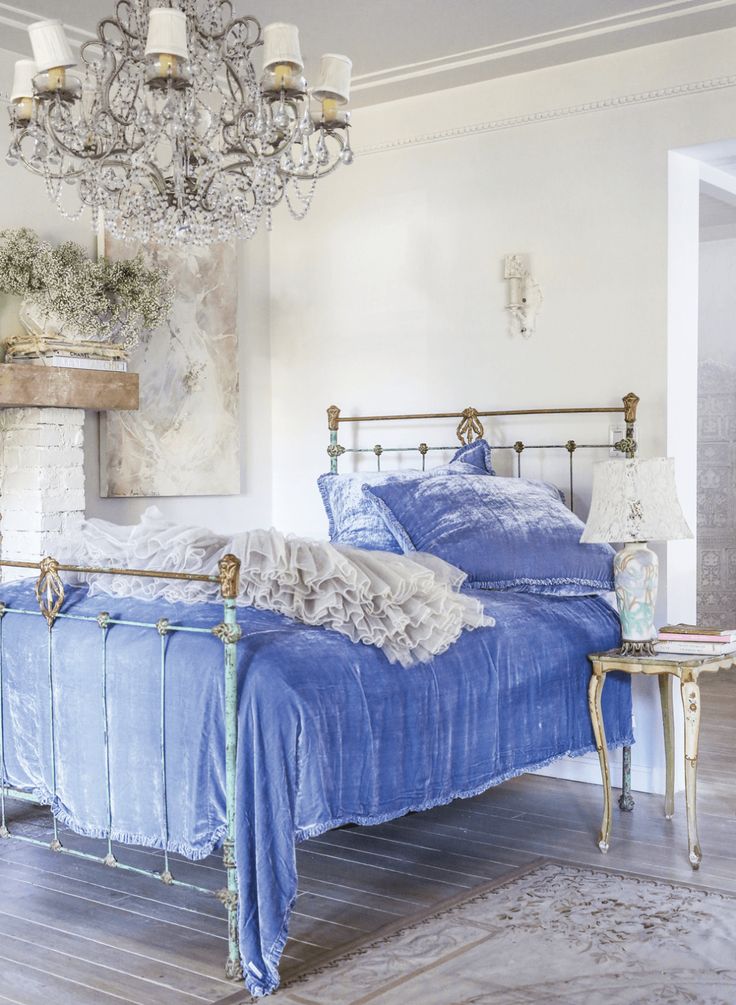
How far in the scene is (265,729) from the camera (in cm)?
251

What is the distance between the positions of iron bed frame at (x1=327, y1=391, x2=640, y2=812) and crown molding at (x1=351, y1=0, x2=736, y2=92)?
130 cm

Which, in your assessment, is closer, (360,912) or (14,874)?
(360,912)

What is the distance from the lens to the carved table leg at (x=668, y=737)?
387 centimetres

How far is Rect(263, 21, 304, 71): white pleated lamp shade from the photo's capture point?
2885 mm

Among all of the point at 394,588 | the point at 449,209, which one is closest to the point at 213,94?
the point at 449,209

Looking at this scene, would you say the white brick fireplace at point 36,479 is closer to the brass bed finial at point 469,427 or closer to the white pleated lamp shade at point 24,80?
the white pleated lamp shade at point 24,80

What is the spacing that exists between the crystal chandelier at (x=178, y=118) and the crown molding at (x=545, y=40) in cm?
138

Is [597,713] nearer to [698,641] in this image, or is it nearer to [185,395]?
[698,641]

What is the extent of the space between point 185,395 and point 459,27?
1.82m

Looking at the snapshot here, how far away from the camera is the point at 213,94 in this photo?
4.92 m

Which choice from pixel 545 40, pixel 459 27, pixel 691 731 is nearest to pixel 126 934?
pixel 691 731

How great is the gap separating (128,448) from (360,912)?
227 cm

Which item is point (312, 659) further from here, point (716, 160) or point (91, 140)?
point (716, 160)

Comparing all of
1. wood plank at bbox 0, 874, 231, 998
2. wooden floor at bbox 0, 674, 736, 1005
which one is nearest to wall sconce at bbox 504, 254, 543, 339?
wooden floor at bbox 0, 674, 736, 1005
